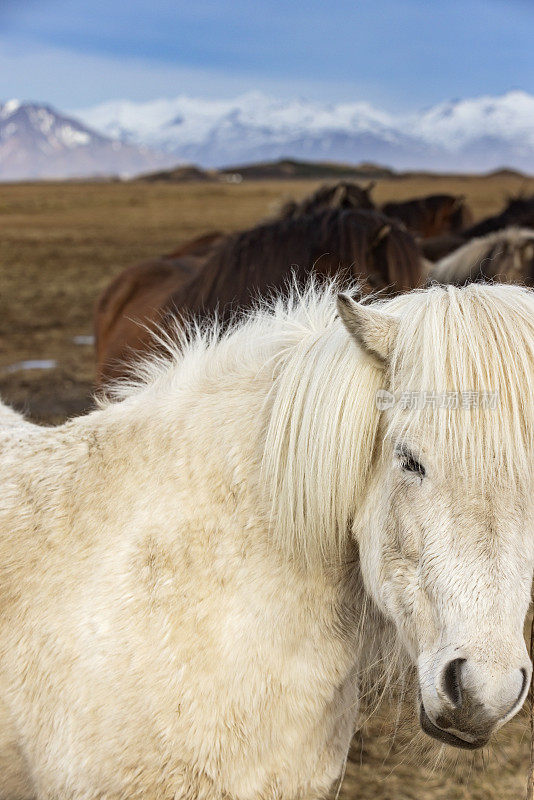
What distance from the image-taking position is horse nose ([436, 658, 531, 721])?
148 centimetres

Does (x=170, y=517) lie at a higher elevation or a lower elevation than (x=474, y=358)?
lower

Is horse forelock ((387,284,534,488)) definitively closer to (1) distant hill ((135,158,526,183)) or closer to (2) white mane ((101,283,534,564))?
(2) white mane ((101,283,534,564))

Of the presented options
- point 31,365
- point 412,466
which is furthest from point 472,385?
point 31,365

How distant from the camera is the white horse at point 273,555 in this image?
1581mm

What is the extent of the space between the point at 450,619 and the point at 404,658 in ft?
1.76

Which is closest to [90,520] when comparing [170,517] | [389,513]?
[170,517]

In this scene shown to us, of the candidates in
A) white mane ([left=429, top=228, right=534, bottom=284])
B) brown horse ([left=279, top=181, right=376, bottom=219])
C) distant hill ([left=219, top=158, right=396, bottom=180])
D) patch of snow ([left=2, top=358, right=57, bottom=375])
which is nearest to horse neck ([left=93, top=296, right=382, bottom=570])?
white mane ([left=429, top=228, right=534, bottom=284])

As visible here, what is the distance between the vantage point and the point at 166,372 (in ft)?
7.66

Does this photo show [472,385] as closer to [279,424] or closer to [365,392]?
[365,392]

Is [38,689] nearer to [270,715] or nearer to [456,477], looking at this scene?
[270,715]

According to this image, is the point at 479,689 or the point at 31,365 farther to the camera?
the point at 31,365

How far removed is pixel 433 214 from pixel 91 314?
20.4 feet

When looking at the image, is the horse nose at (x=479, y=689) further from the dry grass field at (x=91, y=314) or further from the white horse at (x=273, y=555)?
the dry grass field at (x=91, y=314)

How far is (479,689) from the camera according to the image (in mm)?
1479
